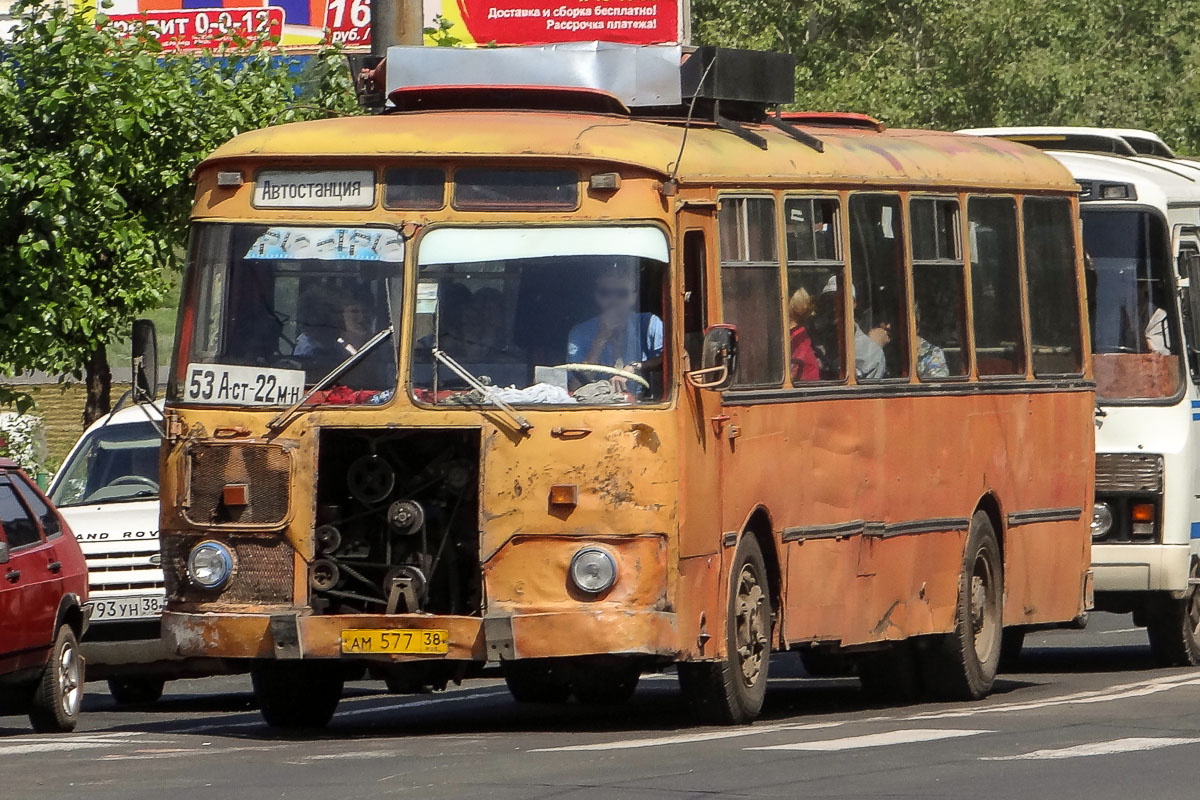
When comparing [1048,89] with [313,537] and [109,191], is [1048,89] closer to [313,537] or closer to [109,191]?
[109,191]

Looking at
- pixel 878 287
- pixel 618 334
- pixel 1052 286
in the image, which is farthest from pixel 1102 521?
pixel 618 334

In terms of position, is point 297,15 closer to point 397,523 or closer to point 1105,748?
point 397,523

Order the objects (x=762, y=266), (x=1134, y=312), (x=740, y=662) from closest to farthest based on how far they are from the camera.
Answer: (x=740, y=662) → (x=762, y=266) → (x=1134, y=312)

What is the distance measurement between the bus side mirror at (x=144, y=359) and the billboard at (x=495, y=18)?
2165cm

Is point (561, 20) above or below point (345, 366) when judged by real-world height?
above

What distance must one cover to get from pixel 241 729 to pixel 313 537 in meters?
2.13

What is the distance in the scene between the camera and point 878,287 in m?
14.2

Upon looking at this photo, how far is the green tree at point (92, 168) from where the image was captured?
20.8 metres

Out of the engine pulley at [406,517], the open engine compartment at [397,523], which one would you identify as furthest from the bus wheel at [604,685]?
the engine pulley at [406,517]

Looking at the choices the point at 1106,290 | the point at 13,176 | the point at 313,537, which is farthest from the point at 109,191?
the point at 313,537

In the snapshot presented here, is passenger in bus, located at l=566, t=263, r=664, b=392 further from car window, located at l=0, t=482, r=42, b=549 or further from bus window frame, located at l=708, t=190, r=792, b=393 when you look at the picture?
car window, located at l=0, t=482, r=42, b=549

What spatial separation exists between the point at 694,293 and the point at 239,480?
221 cm

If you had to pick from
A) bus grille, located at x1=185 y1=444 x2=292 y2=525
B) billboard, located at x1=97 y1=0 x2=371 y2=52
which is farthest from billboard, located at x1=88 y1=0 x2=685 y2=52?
bus grille, located at x1=185 y1=444 x2=292 y2=525

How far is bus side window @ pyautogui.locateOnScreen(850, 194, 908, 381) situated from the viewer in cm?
1405
